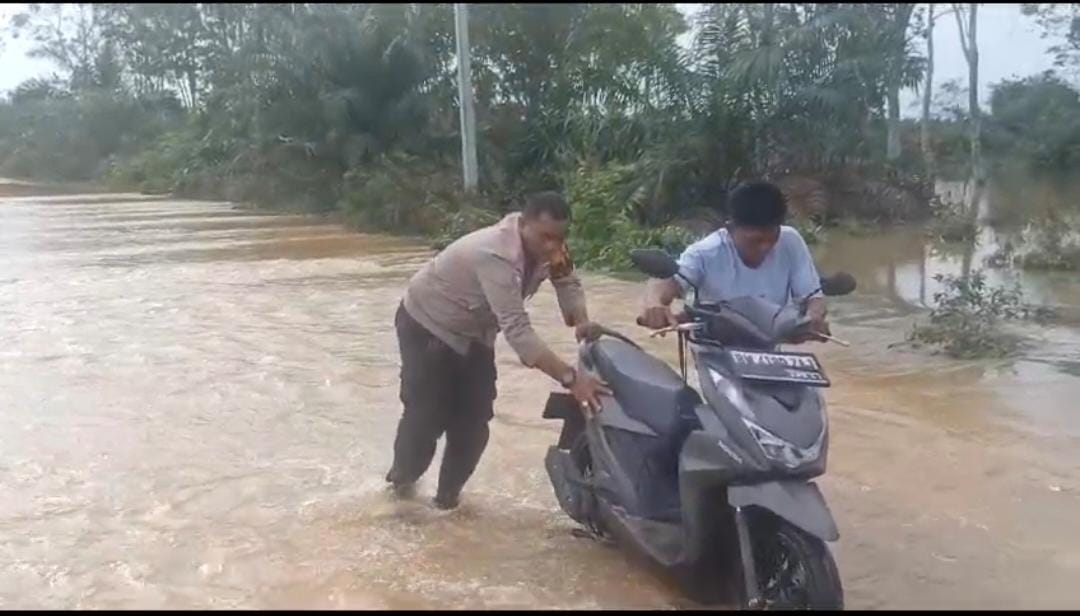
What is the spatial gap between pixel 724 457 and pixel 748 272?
0.94 meters

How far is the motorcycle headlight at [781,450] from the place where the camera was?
393 centimetres

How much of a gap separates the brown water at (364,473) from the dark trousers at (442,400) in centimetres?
30

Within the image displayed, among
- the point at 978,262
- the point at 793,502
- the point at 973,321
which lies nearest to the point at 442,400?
the point at 793,502

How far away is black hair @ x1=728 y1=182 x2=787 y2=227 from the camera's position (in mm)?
4570

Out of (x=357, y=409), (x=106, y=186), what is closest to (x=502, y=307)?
(x=357, y=409)

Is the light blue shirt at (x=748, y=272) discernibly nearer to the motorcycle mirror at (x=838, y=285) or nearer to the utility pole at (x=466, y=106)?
the motorcycle mirror at (x=838, y=285)

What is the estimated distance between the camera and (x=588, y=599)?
489 cm

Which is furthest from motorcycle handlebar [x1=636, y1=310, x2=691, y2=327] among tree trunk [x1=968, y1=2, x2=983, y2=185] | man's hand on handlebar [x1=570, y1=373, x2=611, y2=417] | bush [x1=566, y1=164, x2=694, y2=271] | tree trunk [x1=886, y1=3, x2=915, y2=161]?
tree trunk [x1=886, y1=3, x2=915, y2=161]

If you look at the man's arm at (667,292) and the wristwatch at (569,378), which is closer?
the man's arm at (667,292)

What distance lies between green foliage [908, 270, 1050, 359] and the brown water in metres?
0.26

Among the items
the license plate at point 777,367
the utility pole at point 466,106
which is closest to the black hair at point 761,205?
the license plate at point 777,367

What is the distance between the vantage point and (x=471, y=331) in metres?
5.41

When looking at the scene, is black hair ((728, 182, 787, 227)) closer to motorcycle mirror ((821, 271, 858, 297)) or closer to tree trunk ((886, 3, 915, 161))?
motorcycle mirror ((821, 271, 858, 297))

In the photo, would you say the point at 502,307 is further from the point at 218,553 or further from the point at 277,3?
the point at 277,3
